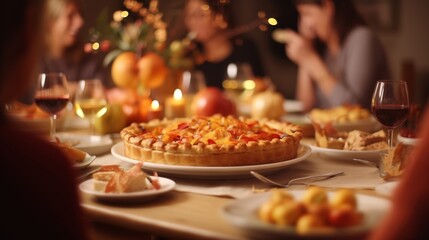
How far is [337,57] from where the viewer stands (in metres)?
4.07

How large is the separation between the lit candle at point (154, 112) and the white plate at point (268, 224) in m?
1.38

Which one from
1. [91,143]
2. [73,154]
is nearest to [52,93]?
[91,143]

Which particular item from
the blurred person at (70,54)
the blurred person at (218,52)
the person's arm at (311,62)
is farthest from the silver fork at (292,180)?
the blurred person at (218,52)

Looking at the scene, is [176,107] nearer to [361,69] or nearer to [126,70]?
[126,70]

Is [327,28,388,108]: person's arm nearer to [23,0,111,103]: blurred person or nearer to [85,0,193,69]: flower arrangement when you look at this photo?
[85,0,193,69]: flower arrangement

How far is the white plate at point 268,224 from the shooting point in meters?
1.08

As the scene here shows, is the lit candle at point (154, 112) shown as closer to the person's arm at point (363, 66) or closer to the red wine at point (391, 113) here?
the red wine at point (391, 113)

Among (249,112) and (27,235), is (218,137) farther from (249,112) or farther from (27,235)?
(249,112)

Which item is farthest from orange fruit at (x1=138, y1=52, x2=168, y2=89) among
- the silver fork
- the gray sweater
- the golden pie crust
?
the silver fork

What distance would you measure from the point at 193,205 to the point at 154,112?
49.1 inches

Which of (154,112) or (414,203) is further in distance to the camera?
(154,112)

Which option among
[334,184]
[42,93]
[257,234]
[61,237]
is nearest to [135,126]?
[42,93]

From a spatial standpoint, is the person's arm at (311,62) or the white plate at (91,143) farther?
the person's arm at (311,62)

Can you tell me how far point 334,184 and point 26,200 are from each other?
944mm
